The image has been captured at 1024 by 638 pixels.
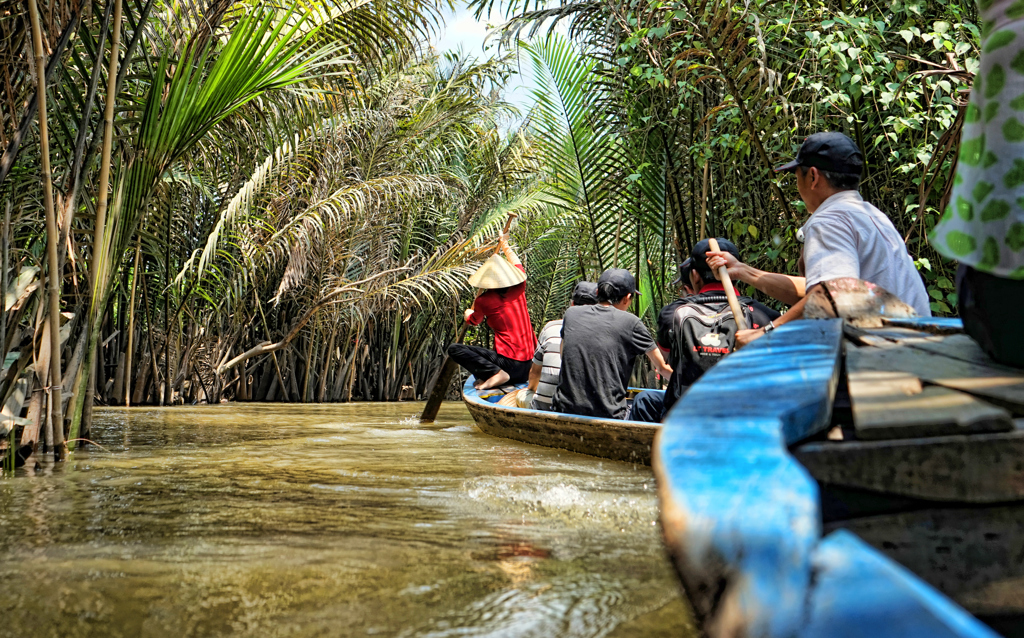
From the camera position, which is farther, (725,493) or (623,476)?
(623,476)

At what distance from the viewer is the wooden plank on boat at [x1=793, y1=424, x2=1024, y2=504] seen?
3.92 feet

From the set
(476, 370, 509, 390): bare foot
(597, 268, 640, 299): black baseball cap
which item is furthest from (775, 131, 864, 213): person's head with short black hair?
(476, 370, 509, 390): bare foot

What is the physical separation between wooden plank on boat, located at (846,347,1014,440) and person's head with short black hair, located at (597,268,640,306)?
5052 millimetres

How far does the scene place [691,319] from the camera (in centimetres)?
518

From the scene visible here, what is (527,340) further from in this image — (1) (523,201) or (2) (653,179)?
(1) (523,201)

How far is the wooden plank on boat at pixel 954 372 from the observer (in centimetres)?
135

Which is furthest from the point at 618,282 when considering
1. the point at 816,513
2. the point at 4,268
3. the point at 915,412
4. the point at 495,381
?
the point at 816,513

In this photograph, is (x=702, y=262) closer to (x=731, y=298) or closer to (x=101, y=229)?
(x=731, y=298)

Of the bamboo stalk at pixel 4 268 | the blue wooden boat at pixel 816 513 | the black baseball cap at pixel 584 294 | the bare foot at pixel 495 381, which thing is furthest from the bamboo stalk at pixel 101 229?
the bare foot at pixel 495 381

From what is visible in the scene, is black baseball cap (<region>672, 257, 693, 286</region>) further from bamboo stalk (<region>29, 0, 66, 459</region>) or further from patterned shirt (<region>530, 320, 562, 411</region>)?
bamboo stalk (<region>29, 0, 66, 459</region>)

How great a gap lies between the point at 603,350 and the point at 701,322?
1.32m

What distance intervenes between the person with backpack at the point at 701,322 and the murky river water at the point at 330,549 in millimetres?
724

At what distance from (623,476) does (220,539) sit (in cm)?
267

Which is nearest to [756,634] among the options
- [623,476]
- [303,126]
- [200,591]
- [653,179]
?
[200,591]
